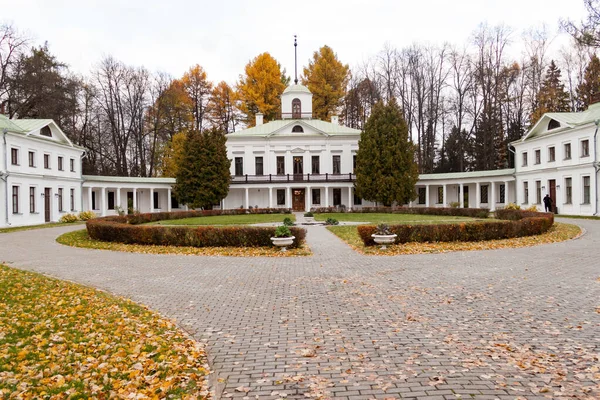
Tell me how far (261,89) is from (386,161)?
2036cm

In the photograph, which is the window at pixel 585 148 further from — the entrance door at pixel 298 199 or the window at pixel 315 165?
the entrance door at pixel 298 199

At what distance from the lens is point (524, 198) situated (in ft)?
115

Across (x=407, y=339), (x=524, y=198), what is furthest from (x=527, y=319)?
(x=524, y=198)

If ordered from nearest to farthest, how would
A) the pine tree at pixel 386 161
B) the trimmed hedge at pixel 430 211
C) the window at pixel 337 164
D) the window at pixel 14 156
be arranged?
the window at pixel 14 156
the trimmed hedge at pixel 430 211
the pine tree at pixel 386 161
the window at pixel 337 164

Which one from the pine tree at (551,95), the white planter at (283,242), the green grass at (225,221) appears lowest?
the white planter at (283,242)

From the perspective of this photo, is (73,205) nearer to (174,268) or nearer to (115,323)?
(174,268)

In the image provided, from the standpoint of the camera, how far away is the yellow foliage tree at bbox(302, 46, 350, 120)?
49.5m

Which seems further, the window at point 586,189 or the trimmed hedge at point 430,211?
the trimmed hedge at point 430,211

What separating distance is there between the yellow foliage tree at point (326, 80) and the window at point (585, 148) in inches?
1078

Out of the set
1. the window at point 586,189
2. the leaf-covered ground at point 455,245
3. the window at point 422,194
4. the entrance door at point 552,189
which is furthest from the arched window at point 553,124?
the leaf-covered ground at point 455,245

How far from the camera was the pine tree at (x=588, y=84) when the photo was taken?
36.2 metres

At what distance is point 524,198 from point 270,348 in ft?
118

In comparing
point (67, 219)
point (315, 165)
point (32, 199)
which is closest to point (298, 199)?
point (315, 165)

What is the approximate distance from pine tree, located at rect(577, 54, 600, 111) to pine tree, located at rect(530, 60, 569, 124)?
112cm
